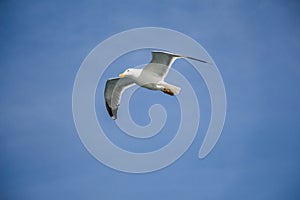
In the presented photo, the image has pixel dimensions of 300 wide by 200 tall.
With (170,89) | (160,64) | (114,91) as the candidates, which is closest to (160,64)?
(160,64)

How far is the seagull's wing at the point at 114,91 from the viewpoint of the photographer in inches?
139

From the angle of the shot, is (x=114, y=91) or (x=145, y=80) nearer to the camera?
(x=145, y=80)

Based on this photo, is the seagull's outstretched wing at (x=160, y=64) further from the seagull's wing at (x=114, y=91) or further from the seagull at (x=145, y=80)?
the seagull's wing at (x=114, y=91)

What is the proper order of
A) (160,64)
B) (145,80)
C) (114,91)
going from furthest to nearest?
1. (114,91)
2. (145,80)
3. (160,64)

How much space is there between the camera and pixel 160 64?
10.7 ft

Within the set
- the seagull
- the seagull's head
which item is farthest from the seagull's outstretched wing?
the seagull's head

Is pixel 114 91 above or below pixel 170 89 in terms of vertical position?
above

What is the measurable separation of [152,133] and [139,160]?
0.68 feet

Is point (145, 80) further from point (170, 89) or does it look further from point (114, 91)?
point (114, 91)

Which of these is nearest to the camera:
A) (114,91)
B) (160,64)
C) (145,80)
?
(160,64)

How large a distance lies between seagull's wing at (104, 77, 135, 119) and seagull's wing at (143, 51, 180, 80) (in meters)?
0.26

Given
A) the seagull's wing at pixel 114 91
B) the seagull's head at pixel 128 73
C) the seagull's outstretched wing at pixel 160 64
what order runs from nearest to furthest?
1. the seagull's outstretched wing at pixel 160 64
2. the seagull's head at pixel 128 73
3. the seagull's wing at pixel 114 91

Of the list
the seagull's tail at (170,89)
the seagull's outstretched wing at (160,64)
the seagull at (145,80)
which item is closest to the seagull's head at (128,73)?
the seagull at (145,80)

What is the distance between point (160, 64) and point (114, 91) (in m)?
0.49
